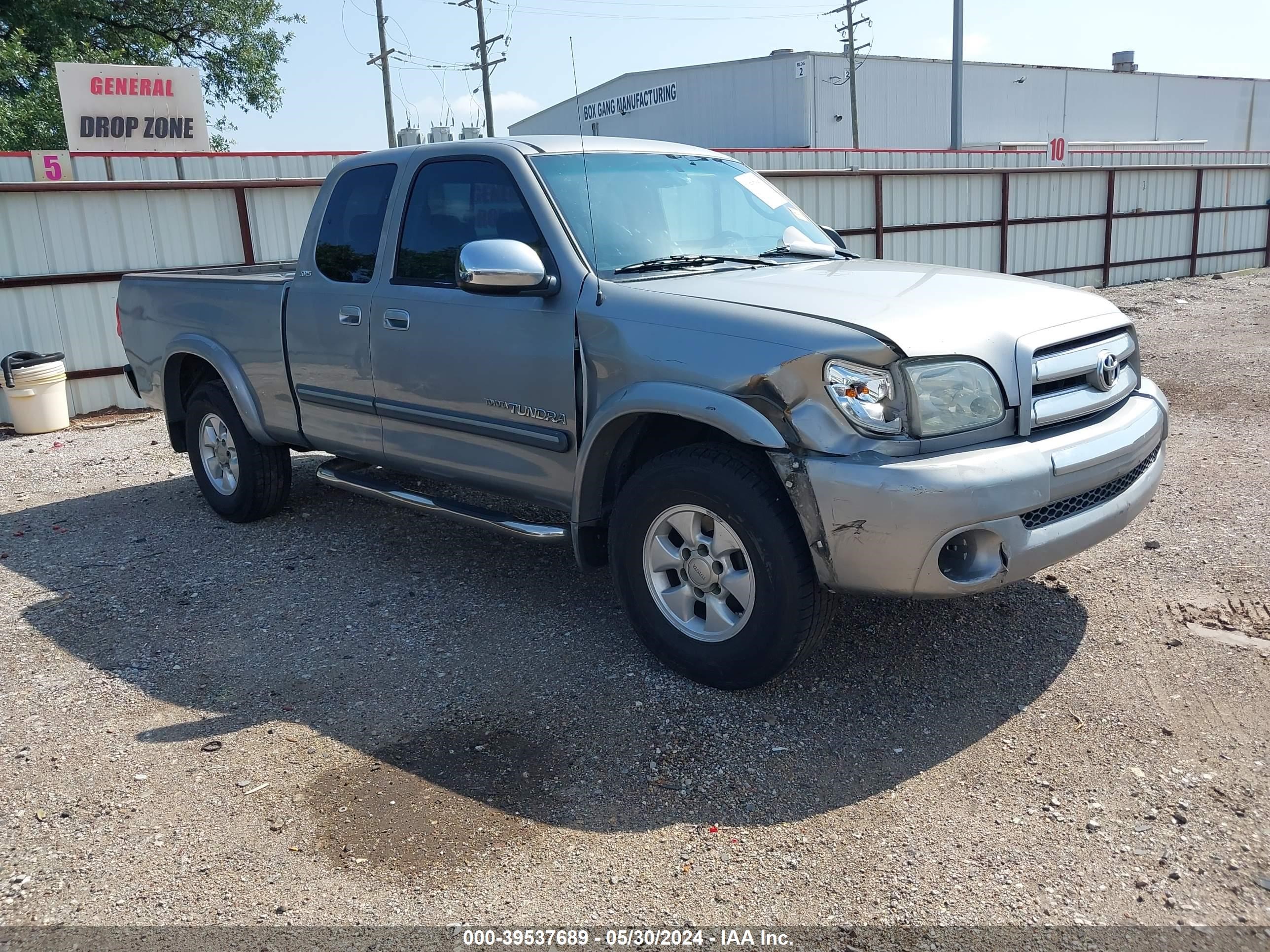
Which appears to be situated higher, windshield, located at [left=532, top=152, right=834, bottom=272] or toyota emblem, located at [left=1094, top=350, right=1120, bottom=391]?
windshield, located at [left=532, top=152, right=834, bottom=272]

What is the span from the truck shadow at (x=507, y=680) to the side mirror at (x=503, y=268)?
1.49 m

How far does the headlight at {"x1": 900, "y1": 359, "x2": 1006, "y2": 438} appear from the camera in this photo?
329cm

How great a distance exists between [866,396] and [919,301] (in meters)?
0.57

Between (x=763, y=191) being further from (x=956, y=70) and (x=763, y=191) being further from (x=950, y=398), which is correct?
(x=956, y=70)

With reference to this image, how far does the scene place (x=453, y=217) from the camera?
Answer: 4.70 metres

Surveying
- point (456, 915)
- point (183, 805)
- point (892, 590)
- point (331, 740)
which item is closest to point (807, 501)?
point (892, 590)

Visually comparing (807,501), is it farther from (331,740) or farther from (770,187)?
(770,187)

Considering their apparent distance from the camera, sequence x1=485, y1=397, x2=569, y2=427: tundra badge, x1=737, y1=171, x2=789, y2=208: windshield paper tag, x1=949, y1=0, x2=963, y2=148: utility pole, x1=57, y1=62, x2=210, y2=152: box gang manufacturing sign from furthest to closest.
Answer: x1=949, y1=0, x2=963, y2=148: utility pole → x1=57, y1=62, x2=210, y2=152: box gang manufacturing sign → x1=737, y1=171, x2=789, y2=208: windshield paper tag → x1=485, y1=397, x2=569, y2=427: tundra badge

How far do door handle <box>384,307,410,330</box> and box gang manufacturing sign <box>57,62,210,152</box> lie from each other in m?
13.9

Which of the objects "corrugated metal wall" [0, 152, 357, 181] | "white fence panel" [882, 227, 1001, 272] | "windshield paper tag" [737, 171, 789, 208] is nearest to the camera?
"windshield paper tag" [737, 171, 789, 208]

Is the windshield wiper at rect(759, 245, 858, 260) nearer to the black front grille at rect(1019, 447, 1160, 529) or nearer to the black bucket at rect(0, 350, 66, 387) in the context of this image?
the black front grille at rect(1019, 447, 1160, 529)

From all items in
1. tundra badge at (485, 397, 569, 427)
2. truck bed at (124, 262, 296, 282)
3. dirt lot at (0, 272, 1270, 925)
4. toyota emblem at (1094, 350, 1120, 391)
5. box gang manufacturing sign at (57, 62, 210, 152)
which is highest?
box gang manufacturing sign at (57, 62, 210, 152)

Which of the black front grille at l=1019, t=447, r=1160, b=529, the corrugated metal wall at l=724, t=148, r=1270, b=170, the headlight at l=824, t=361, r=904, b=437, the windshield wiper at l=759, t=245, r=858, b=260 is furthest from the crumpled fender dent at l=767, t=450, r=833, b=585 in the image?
the corrugated metal wall at l=724, t=148, r=1270, b=170

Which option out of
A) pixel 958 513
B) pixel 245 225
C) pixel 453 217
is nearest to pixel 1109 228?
pixel 245 225
